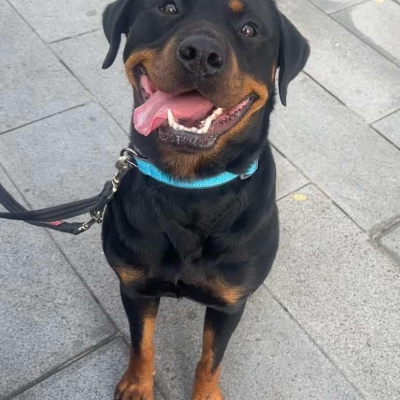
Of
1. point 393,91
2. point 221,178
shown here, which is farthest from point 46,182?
point 393,91

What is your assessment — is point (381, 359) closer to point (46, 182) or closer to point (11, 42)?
point (46, 182)

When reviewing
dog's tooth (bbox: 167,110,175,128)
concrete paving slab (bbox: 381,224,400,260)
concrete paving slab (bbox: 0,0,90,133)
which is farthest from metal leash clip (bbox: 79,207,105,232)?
concrete paving slab (bbox: 381,224,400,260)

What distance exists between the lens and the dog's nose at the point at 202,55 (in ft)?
5.78

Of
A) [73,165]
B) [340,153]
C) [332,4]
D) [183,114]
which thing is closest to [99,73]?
[73,165]

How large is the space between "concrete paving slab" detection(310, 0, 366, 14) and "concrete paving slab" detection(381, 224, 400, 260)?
89.5 inches

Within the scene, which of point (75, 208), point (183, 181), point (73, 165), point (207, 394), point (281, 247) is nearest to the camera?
point (183, 181)

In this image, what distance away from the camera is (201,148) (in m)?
1.90

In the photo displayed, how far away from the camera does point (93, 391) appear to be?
2.73 metres

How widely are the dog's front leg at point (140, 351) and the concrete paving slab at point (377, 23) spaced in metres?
3.06

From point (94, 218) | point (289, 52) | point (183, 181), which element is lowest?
point (94, 218)

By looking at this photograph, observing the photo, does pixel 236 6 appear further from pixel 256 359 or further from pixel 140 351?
pixel 256 359

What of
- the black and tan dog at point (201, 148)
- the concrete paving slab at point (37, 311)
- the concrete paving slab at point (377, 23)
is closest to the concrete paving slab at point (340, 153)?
the concrete paving slab at point (377, 23)

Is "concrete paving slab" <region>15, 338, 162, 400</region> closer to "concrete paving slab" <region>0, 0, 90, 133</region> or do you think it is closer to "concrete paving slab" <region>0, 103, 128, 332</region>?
"concrete paving slab" <region>0, 103, 128, 332</region>

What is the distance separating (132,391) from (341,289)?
124cm
